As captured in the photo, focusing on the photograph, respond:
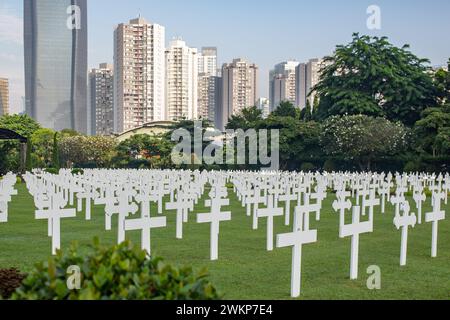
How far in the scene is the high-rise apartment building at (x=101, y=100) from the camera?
496 feet

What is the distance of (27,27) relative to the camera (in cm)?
16200

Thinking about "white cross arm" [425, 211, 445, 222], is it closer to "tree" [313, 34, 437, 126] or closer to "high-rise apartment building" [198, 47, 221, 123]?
"tree" [313, 34, 437, 126]

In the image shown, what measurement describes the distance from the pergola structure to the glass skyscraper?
376ft

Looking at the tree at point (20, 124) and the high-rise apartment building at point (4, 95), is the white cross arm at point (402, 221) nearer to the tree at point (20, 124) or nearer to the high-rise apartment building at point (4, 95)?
the tree at point (20, 124)

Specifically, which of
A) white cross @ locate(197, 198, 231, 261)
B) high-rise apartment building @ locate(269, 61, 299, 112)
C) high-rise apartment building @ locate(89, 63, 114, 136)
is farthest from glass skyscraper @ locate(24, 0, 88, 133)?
white cross @ locate(197, 198, 231, 261)

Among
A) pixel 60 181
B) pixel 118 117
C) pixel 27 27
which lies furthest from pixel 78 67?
pixel 60 181

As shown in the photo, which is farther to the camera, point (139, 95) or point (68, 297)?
point (139, 95)

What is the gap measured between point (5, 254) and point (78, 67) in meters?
156

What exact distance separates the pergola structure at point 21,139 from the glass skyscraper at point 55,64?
114570 millimetres

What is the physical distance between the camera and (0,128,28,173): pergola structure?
38500 mm

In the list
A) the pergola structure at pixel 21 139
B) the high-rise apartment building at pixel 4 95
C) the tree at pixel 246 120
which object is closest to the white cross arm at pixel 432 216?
the pergola structure at pixel 21 139
